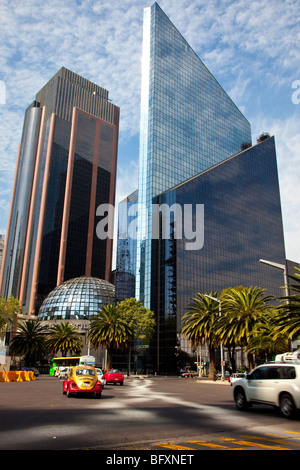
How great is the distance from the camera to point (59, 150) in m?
165

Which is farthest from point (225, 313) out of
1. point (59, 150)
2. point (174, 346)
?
point (59, 150)

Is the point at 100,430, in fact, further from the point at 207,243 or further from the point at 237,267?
the point at 237,267

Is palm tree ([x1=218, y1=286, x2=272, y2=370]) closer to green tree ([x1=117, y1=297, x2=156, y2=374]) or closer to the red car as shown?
the red car

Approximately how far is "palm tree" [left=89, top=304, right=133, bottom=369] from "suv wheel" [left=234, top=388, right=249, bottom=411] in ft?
158

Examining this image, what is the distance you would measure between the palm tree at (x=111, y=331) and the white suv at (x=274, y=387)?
48.8 metres

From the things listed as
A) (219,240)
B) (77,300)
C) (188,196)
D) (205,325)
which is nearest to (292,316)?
(205,325)

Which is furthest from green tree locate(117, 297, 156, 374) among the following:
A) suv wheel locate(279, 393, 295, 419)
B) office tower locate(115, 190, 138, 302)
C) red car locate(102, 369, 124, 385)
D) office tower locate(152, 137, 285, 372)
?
suv wheel locate(279, 393, 295, 419)

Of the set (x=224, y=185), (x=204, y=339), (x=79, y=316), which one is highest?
(x=224, y=185)

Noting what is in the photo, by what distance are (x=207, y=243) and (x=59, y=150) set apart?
93649mm

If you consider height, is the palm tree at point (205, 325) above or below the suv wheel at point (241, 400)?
above

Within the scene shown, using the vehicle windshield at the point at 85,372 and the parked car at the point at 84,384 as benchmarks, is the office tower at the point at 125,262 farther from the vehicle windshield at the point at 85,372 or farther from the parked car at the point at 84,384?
the parked car at the point at 84,384

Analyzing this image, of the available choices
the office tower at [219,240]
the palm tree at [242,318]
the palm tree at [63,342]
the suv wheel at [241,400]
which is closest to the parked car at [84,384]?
the suv wheel at [241,400]

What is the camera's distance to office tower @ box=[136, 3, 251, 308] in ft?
321

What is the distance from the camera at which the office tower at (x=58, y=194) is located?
152 meters
